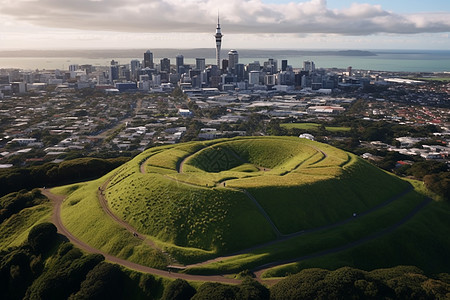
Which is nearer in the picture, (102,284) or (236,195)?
(102,284)

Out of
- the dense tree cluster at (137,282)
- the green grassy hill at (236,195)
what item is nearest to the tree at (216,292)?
the dense tree cluster at (137,282)

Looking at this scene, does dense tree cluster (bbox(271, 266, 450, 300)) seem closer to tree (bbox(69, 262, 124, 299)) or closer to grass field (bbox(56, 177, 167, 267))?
grass field (bbox(56, 177, 167, 267))

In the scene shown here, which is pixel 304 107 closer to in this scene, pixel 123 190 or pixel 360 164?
pixel 360 164

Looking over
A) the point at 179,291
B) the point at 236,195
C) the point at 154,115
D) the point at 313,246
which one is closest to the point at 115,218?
the point at 236,195

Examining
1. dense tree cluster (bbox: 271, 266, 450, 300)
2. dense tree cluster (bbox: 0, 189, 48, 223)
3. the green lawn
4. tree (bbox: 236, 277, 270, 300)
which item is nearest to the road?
the green lawn

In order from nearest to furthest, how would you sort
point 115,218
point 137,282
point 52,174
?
1. point 137,282
2. point 115,218
3. point 52,174

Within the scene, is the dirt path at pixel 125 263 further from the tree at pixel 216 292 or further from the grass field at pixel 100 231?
the tree at pixel 216 292

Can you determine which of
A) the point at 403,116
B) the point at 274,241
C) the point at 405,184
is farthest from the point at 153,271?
the point at 403,116

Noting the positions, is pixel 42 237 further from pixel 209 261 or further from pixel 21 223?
pixel 209 261

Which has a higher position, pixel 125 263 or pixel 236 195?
pixel 236 195
